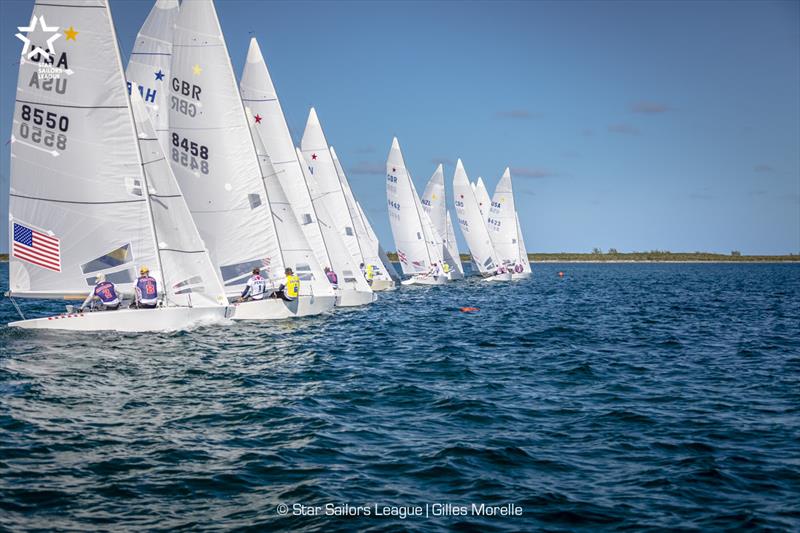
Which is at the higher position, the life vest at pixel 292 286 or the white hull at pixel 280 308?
the life vest at pixel 292 286

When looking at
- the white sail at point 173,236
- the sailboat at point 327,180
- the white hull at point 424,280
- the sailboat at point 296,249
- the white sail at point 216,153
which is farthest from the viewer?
the white hull at point 424,280

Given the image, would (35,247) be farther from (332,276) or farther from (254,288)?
(332,276)

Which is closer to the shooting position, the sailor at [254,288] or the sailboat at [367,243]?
the sailor at [254,288]

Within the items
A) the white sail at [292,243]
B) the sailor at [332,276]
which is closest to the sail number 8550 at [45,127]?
the white sail at [292,243]

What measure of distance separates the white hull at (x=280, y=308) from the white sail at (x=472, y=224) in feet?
113

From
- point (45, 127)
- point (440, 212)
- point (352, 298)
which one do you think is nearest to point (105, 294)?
point (45, 127)

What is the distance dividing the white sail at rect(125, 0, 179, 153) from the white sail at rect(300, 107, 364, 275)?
41.3 feet

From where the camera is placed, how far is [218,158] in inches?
968

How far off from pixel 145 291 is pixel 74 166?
12.0 feet

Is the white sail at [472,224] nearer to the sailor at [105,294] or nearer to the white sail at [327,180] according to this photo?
the white sail at [327,180]

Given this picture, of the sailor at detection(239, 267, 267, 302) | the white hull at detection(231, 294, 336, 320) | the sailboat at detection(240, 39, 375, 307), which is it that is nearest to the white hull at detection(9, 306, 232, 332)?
the white hull at detection(231, 294, 336, 320)

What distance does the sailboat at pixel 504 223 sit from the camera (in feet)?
211

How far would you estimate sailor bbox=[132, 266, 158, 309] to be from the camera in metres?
19.4

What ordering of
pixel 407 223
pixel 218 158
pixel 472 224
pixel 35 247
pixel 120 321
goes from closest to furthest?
pixel 120 321 → pixel 35 247 → pixel 218 158 → pixel 407 223 → pixel 472 224
